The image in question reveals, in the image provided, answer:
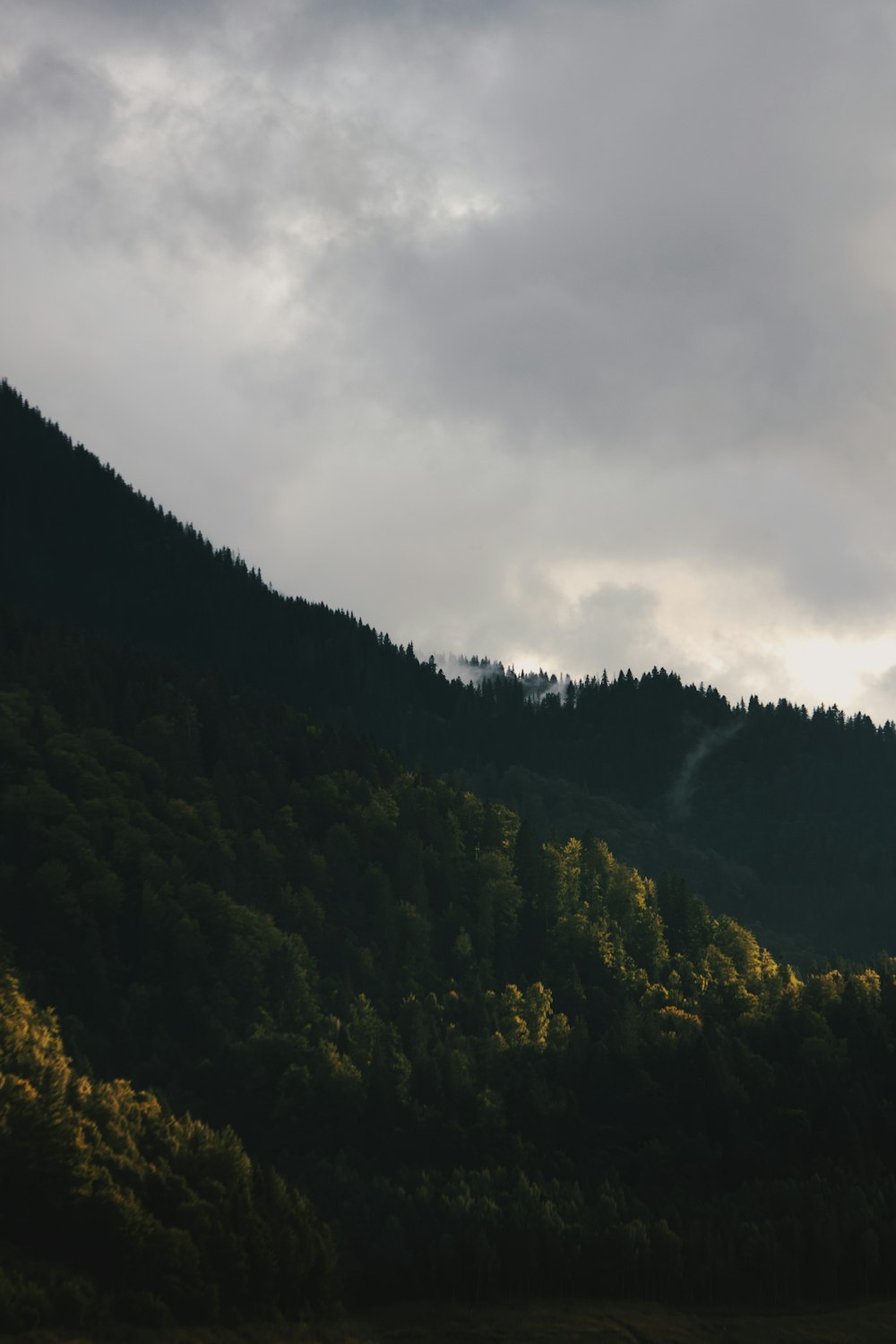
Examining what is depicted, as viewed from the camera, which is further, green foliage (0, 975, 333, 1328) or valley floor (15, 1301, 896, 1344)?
valley floor (15, 1301, 896, 1344)

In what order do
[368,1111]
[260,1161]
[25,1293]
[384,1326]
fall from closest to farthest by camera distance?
[25,1293] → [384,1326] → [260,1161] → [368,1111]

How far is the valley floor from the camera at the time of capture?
5866 inches

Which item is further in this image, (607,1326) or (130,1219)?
(607,1326)

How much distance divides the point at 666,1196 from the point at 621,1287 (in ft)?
90.8

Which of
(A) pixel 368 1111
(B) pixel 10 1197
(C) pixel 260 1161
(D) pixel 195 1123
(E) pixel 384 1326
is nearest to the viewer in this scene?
(B) pixel 10 1197

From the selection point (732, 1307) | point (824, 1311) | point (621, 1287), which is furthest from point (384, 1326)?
point (824, 1311)

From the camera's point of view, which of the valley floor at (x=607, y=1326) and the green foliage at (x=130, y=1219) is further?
the valley floor at (x=607, y=1326)

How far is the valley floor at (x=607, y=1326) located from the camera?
489ft

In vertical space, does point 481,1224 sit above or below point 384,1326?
above

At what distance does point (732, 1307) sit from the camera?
16350cm

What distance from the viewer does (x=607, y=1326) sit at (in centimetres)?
15425

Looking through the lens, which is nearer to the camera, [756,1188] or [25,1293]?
[25,1293]

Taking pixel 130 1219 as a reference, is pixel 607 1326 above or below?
below

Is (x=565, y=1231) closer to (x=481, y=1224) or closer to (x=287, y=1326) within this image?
(x=481, y=1224)
